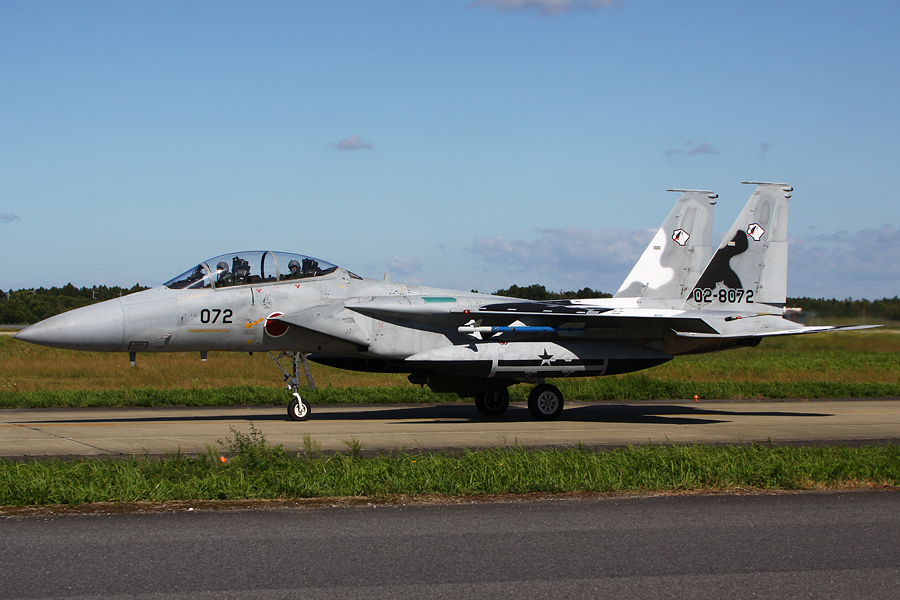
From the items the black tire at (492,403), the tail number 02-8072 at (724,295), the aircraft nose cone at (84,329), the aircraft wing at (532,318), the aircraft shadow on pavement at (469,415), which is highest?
the tail number 02-8072 at (724,295)

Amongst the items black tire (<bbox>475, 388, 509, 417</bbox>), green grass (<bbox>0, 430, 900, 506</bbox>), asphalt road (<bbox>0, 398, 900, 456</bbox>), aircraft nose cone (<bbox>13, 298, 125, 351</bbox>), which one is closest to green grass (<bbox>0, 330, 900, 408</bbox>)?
asphalt road (<bbox>0, 398, 900, 456</bbox>)

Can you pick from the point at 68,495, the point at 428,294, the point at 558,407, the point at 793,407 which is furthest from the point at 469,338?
the point at 68,495

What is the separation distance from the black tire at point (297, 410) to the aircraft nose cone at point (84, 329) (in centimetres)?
310

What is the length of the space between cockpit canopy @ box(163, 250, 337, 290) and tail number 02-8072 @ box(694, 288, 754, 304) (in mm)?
7821

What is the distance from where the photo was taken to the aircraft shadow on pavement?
50.5 ft

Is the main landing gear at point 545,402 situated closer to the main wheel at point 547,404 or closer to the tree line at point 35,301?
the main wheel at point 547,404

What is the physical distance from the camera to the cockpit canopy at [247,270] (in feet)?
47.3

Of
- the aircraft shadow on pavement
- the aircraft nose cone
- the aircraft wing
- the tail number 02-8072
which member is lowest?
the aircraft shadow on pavement

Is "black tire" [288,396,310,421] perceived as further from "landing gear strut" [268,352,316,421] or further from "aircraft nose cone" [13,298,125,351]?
"aircraft nose cone" [13,298,125,351]

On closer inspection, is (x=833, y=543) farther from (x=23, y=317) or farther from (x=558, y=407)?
(x=23, y=317)

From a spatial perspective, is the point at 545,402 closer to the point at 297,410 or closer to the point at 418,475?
the point at 297,410

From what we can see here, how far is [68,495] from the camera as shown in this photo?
7.30 metres

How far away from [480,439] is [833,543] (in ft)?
21.7

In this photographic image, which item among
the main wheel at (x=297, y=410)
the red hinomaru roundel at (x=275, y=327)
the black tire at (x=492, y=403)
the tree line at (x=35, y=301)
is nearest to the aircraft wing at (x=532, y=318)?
the red hinomaru roundel at (x=275, y=327)
